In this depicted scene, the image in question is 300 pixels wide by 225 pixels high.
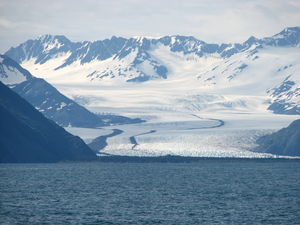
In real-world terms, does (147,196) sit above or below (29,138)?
below

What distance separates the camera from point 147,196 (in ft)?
362

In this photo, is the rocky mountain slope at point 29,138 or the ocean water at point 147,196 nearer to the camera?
the ocean water at point 147,196

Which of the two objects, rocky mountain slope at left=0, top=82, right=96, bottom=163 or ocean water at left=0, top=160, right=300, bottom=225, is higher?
rocky mountain slope at left=0, top=82, right=96, bottom=163

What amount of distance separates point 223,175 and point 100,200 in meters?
51.4

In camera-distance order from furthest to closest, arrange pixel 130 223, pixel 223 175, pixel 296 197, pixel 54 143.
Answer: pixel 54 143, pixel 223 175, pixel 296 197, pixel 130 223

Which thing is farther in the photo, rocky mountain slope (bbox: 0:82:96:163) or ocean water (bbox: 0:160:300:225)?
rocky mountain slope (bbox: 0:82:96:163)

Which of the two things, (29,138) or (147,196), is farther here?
(29,138)

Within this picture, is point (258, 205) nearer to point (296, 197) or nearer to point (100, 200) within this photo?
point (296, 197)

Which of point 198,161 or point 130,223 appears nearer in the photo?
point 130,223

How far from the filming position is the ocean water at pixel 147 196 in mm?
90000

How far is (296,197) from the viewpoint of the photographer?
357 feet

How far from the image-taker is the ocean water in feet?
295

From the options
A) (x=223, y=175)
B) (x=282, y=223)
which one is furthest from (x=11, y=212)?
(x=223, y=175)

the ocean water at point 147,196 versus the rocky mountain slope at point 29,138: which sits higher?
the rocky mountain slope at point 29,138
